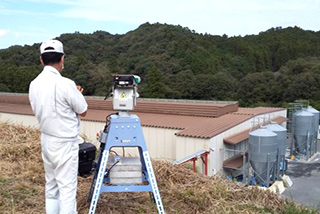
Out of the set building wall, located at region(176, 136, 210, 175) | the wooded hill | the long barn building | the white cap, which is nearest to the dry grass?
the white cap

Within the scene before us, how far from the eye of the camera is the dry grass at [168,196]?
10.6ft

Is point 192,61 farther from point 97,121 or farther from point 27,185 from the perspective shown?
point 27,185

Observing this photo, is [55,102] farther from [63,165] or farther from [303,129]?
[303,129]

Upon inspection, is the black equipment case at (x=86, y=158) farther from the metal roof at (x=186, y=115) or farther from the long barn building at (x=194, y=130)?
the metal roof at (x=186, y=115)

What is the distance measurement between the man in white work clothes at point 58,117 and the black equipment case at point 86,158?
35.0 inches

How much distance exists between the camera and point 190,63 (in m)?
49.8

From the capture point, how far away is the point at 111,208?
3.24 meters

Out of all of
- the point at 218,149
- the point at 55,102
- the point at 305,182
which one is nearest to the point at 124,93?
the point at 55,102

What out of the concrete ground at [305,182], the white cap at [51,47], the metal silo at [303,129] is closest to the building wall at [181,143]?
the metal silo at [303,129]

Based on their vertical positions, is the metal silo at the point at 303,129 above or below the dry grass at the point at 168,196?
below

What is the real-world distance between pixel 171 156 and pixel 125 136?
12970 millimetres

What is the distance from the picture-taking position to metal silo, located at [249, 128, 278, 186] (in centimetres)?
1404

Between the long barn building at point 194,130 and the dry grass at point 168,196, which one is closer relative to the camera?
the dry grass at point 168,196

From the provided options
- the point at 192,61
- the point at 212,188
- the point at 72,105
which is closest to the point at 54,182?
the point at 72,105
